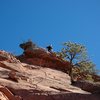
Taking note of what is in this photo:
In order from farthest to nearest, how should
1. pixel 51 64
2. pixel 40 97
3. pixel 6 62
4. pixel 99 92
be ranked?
pixel 51 64 → pixel 6 62 → pixel 99 92 → pixel 40 97

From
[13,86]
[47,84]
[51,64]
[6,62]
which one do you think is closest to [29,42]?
[51,64]

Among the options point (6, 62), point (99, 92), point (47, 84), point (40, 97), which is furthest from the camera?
point (6, 62)

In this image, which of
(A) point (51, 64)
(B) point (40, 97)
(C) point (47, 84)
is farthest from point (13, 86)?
(A) point (51, 64)

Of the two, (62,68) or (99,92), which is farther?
(62,68)

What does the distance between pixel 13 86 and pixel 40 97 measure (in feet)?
8.59

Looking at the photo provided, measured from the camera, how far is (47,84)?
31719mm

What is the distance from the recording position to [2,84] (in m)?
26.6

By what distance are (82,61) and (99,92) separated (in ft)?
114

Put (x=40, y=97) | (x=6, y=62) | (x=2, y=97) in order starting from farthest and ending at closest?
(x=6, y=62), (x=40, y=97), (x=2, y=97)

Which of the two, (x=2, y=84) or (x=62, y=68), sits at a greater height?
(x=62, y=68)

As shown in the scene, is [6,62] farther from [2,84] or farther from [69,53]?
[69,53]

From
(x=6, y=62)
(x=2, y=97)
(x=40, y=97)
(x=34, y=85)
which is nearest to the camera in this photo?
(x=2, y=97)

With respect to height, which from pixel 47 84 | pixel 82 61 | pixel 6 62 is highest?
pixel 82 61

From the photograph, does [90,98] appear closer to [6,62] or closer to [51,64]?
[6,62]
